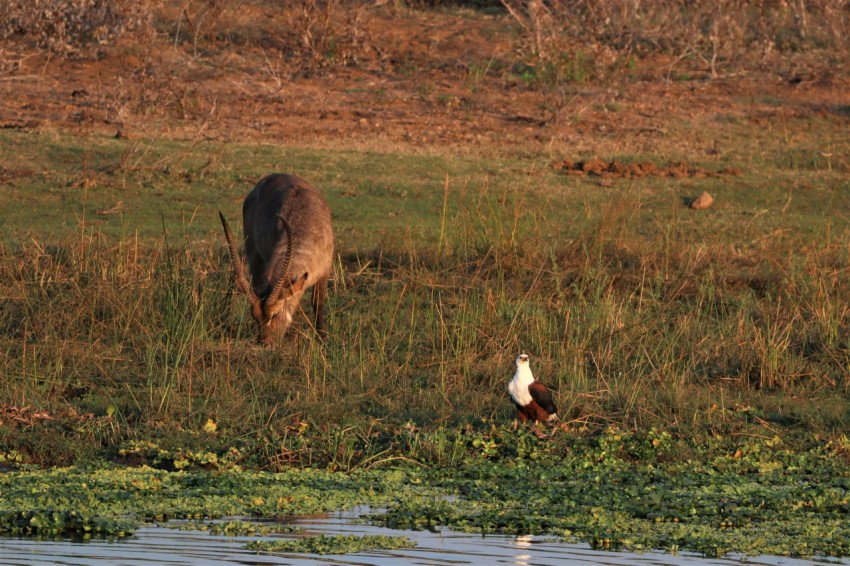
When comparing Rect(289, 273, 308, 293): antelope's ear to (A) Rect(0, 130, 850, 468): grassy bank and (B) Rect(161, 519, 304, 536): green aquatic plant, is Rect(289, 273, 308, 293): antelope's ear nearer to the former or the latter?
(A) Rect(0, 130, 850, 468): grassy bank

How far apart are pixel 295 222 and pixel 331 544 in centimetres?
423

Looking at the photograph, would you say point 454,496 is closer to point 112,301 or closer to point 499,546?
point 499,546

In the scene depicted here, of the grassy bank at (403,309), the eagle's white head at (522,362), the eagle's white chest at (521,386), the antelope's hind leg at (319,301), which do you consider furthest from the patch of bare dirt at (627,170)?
the eagle's white chest at (521,386)

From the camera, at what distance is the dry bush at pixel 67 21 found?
15031mm

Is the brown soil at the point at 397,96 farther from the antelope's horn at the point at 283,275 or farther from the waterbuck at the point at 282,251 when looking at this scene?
the antelope's horn at the point at 283,275

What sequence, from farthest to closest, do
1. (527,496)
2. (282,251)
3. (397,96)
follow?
(397,96) → (282,251) → (527,496)

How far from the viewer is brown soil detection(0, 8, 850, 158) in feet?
45.8

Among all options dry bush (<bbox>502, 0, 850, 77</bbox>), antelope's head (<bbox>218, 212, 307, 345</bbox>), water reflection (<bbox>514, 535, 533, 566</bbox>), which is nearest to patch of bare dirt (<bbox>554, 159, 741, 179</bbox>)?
dry bush (<bbox>502, 0, 850, 77</bbox>)

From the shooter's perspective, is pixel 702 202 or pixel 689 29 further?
pixel 689 29

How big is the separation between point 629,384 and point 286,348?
186 centimetres

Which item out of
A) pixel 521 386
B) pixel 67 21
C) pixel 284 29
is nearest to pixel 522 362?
pixel 521 386

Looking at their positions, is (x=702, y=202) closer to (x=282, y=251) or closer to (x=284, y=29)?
(x=282, y=251)

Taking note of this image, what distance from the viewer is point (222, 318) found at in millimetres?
8375

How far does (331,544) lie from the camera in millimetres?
4785
